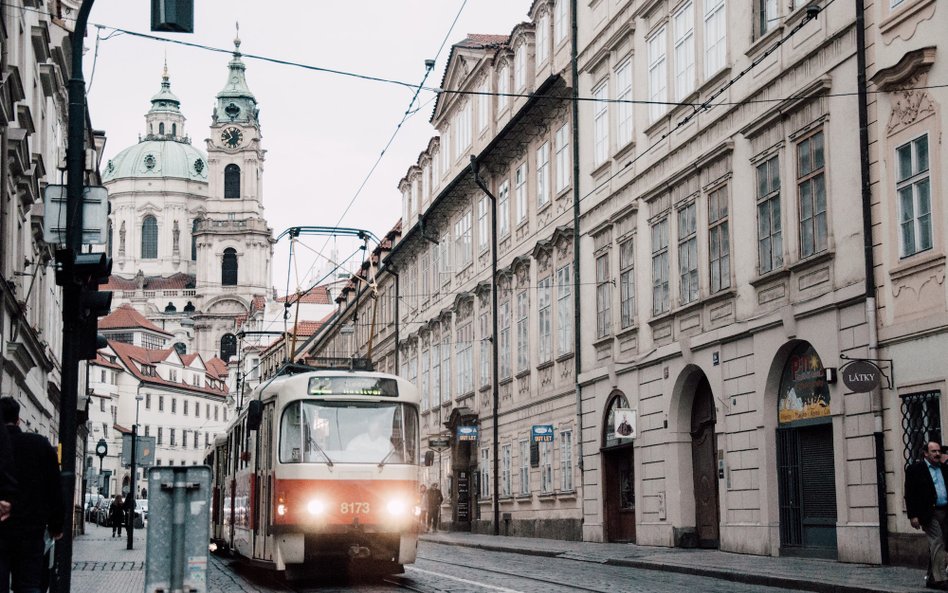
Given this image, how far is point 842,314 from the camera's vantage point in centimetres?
2194

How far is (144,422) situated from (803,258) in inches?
4774

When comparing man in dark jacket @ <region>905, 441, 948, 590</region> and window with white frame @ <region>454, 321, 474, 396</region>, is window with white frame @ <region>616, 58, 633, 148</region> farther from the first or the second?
man in dark jacket @ <region>905, 441, 948, 590</region>

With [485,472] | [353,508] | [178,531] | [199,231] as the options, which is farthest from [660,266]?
[199,231]

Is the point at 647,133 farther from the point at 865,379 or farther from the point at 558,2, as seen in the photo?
the point at 865,379

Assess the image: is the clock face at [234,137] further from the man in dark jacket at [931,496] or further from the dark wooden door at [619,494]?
the man in dark jacket at [931,496]

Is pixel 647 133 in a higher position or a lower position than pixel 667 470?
higher

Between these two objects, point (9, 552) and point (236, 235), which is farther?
point (236, 235)

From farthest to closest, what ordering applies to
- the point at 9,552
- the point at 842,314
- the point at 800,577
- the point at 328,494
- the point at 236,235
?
1. the point at 236,235
2. the point at 842,314
3. the point at 328,494
4. the point at 800,577
5. the point at 9,552

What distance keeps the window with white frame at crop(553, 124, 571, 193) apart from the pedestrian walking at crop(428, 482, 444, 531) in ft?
50.4

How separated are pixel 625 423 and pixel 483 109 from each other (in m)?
18.3

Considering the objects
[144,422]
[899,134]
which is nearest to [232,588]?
[899,134]

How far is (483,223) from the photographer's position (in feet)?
150

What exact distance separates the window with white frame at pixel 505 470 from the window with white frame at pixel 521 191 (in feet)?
21.3

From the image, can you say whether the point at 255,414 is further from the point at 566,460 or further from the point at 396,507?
the point at 566,460
